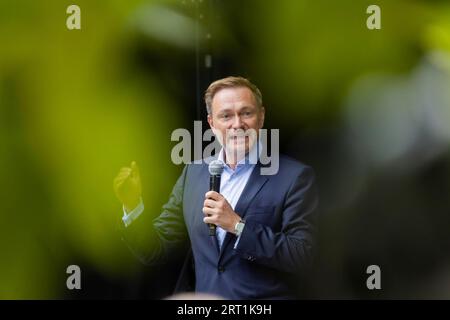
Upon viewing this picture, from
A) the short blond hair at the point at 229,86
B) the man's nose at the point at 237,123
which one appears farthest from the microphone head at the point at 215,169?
the short blond hair at the point at 229,86

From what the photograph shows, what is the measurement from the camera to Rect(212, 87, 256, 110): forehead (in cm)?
354

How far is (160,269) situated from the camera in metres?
3.63

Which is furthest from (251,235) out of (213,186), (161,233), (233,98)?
(233,98)

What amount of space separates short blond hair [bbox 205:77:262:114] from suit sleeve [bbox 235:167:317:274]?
51 cm

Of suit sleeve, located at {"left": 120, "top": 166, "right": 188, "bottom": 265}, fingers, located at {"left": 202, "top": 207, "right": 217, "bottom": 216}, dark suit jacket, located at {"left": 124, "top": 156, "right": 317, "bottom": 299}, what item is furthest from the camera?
suit sleeve, located at {"left": 120, "top": 166, "right": 188, "bottom": 265}

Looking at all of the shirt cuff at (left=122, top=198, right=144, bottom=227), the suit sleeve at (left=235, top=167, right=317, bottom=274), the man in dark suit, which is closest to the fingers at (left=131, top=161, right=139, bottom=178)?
the man in dark suit

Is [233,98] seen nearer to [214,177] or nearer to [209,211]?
[214,177]

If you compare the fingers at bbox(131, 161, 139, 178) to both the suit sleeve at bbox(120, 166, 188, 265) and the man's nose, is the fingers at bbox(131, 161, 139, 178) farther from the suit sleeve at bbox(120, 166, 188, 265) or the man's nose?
the man's nose

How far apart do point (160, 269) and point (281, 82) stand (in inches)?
50.6

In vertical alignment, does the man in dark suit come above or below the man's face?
below

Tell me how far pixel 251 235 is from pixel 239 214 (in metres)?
0.14

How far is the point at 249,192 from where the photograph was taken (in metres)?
3.52
